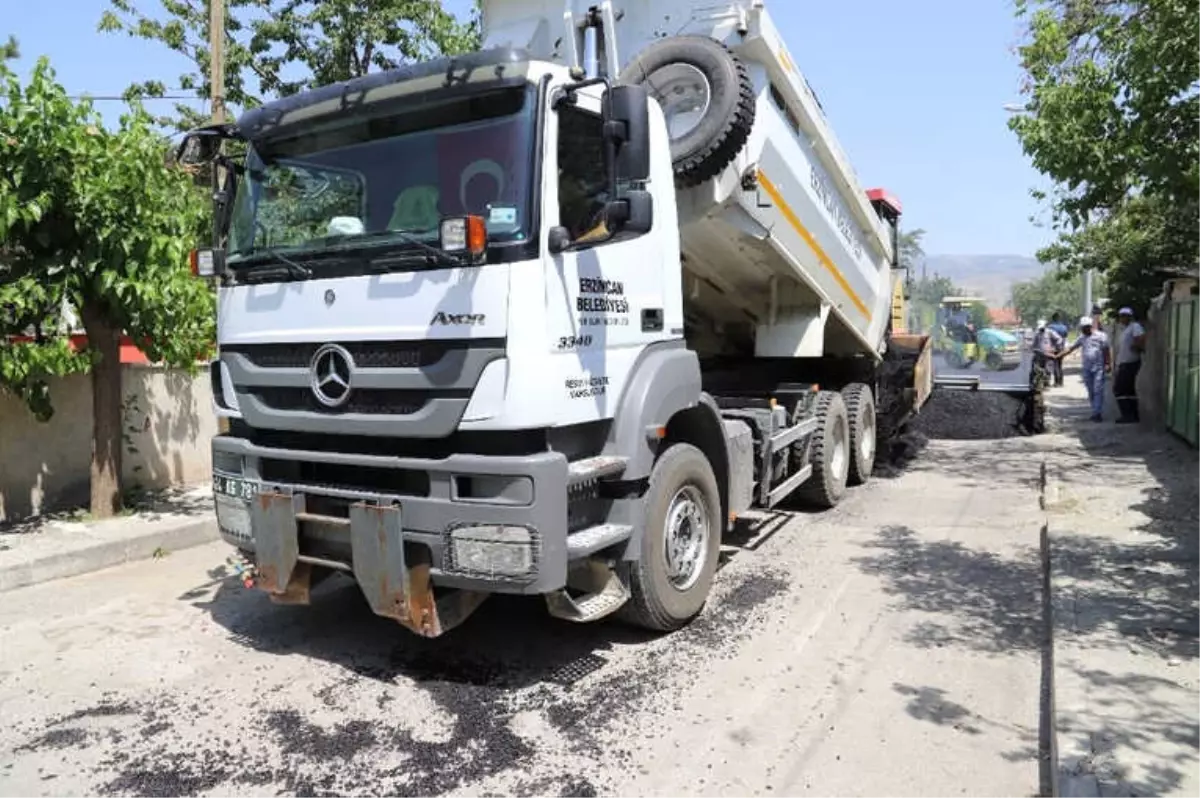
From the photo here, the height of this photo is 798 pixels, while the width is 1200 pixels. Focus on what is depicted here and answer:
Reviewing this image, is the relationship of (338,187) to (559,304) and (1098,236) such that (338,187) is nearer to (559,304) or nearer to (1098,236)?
(559,304)

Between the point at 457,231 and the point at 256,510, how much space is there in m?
1.80

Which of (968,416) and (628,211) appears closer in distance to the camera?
(628,211)

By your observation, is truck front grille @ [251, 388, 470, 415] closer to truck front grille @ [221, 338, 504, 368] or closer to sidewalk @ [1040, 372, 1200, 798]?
truck front grille @ [221, 338, 504, 368]

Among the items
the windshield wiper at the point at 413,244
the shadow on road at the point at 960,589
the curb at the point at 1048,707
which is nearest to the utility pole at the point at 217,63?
the windshield wiper at the point at 413,244

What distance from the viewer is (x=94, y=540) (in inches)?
264

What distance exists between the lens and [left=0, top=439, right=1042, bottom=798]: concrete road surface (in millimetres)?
3480

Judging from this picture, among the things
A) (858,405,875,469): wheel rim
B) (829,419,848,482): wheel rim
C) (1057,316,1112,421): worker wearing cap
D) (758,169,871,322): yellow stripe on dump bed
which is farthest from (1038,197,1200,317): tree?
(829,419,848,482): wheel rim

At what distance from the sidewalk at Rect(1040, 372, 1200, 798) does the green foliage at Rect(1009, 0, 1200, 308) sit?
2316 mm

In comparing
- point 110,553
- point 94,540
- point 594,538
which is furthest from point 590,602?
point 94,540

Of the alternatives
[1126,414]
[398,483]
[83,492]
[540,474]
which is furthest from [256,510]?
[1126,414]

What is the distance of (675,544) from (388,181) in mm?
2360

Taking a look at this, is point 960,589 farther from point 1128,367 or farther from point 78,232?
point 1128,367

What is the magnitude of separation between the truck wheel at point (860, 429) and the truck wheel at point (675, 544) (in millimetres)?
3834

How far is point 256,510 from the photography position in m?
4.46
